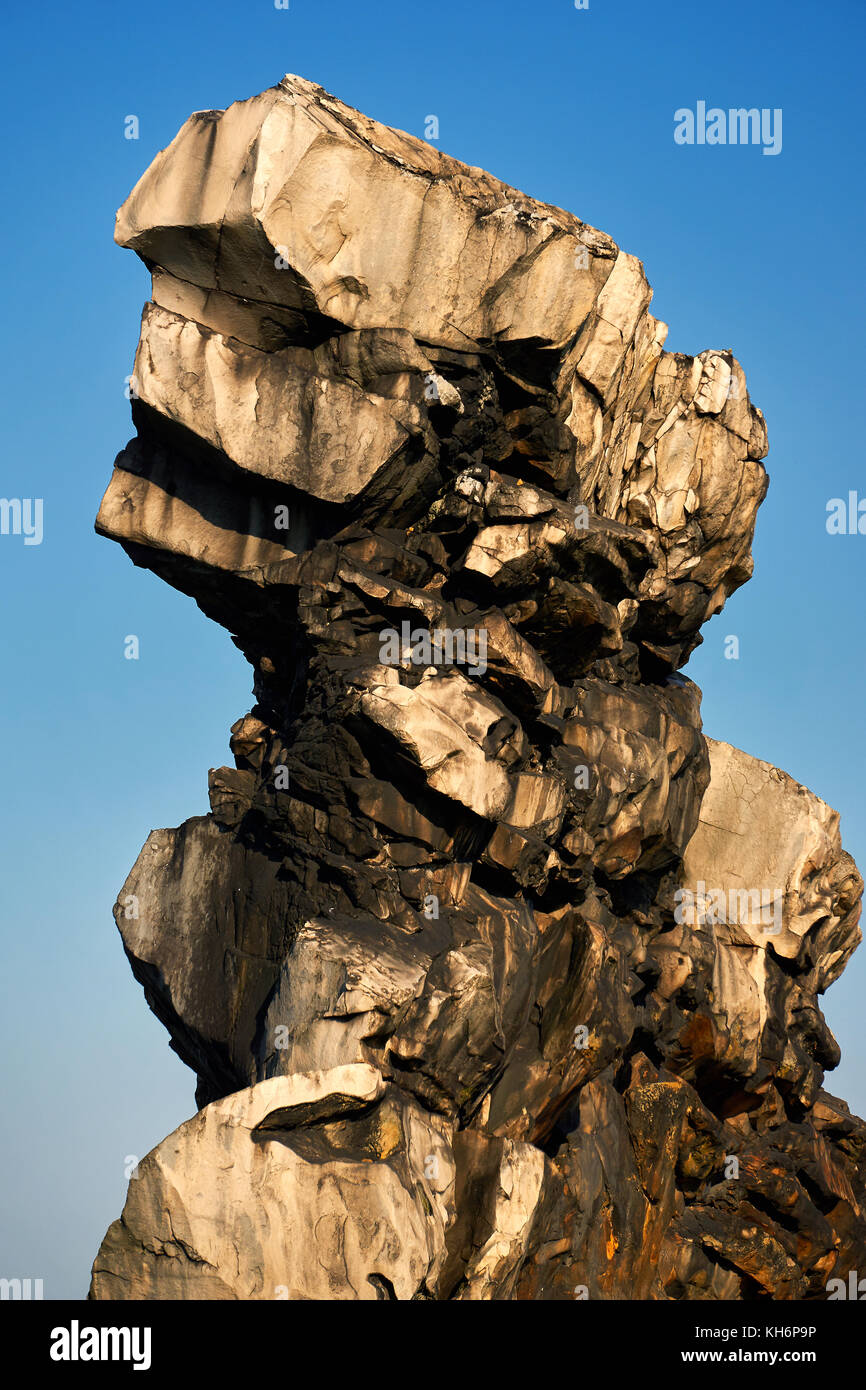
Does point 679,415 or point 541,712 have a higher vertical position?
point 679,415

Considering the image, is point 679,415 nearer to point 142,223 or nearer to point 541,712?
point 541,712

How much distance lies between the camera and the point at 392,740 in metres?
17.9

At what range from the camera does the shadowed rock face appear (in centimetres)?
1625

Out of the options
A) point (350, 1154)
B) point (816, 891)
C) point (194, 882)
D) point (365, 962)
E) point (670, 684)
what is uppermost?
point (670, 684)

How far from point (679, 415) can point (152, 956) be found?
38.3ft

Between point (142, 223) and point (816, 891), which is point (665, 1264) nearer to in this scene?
point (816, 891)

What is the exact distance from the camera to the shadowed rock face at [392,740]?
1625cm

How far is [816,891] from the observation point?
91.5 ft

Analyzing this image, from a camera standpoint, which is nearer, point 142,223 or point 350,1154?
point 350,1154

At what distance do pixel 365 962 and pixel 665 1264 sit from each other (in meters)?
9.42
